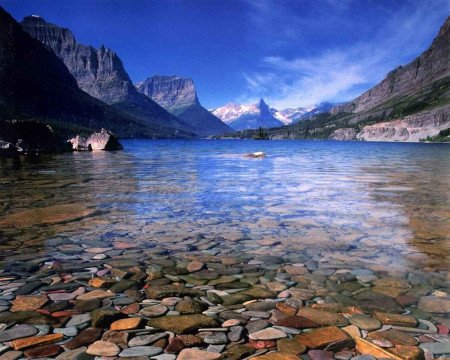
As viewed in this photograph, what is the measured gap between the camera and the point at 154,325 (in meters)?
5.06

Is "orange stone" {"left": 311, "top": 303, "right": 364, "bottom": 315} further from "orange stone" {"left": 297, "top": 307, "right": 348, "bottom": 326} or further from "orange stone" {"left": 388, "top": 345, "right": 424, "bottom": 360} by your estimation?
"orange stone" {"left": 388, "top": 345, "right": 424, "bottom": 360}

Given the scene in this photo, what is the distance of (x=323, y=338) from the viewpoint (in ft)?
15.5

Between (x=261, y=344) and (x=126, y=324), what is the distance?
1817 mm

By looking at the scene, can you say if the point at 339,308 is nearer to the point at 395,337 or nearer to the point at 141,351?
the point at 395,337

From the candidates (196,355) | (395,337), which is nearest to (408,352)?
(395,337)

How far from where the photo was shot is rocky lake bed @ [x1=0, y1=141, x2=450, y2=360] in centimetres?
461

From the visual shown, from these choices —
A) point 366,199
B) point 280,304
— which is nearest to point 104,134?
point 366,199

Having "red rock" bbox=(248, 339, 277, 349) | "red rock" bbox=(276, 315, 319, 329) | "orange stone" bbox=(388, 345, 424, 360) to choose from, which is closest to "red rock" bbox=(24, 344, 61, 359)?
"red rock" bbox=(248, 339, 277, 349)

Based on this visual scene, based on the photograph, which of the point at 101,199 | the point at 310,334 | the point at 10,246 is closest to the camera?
the point at 310,334

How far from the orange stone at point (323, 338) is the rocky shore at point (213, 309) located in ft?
0.04

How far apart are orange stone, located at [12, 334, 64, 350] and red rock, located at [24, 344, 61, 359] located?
0.09 metres

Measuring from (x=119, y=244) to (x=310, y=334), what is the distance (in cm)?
555

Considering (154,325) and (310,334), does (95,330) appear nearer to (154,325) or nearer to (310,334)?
(154,325)

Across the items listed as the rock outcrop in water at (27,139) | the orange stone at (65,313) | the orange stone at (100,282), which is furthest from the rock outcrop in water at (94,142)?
the orange stone at (65,313)
